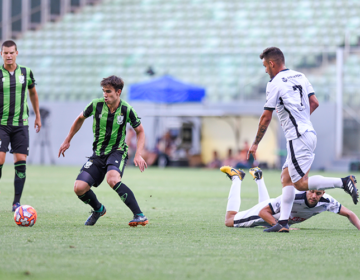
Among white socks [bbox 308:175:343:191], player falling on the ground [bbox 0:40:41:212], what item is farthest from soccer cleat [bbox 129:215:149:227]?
player falling on the ground [bbox 0:40:41:212]

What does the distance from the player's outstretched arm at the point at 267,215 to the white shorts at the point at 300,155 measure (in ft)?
1.70

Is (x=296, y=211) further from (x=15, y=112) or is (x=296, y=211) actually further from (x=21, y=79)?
(x=21, y=79)

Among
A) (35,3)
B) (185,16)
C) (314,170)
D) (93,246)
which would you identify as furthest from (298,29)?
(93,246)

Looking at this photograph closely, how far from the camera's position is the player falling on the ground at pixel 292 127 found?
539 cm

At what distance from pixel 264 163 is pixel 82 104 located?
8.21 meters

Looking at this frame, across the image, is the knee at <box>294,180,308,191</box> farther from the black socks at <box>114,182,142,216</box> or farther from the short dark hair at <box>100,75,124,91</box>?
the short dark hair at <box>100,75,124,91</box>

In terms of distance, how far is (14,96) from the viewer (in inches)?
269

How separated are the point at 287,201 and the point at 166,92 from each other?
13.9m

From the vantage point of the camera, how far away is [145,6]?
92.8 feet

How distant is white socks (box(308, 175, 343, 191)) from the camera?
526cm

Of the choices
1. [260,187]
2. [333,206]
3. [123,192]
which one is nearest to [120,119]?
[123,192]

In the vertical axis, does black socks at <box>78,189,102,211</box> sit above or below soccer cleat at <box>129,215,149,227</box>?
above

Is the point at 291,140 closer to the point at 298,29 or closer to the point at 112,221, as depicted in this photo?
the point at 112,221

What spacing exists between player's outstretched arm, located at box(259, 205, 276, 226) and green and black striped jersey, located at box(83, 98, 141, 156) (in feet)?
5.29
